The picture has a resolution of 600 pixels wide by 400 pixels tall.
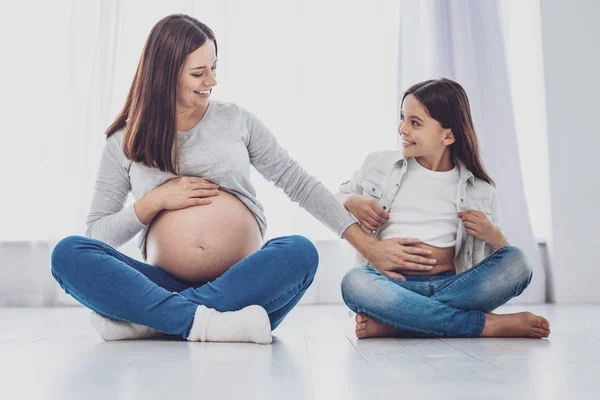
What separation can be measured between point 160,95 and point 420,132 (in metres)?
0.74

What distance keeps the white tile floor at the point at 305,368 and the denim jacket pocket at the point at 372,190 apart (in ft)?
1.34

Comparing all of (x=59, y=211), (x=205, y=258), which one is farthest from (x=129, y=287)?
(x=59, y=211)

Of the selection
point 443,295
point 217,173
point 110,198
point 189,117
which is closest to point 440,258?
point 443,295

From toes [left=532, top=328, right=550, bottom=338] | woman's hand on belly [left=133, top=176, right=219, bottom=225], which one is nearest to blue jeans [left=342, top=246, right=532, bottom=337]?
toes [left=532, top=328, right=550, bottom=338]

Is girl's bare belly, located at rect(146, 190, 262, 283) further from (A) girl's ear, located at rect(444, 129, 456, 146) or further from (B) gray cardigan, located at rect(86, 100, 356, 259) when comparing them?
(A) girl's ear, located at rect(444, 129, 456, 146)

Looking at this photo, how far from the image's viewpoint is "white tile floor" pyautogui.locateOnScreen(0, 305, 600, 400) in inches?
42.8

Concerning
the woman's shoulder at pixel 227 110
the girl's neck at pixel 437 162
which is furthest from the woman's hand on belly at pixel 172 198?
the girl's neck at pixel 437 162

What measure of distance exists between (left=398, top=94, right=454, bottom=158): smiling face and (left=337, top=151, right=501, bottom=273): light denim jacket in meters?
0.05

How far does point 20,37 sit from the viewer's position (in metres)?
3.59

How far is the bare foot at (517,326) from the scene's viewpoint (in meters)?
1.82

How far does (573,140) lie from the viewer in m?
3.45

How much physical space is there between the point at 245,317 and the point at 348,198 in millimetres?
567

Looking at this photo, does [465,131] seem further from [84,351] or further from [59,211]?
[59,211]

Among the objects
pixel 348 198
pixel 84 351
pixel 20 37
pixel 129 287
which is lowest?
pixel 84 351
